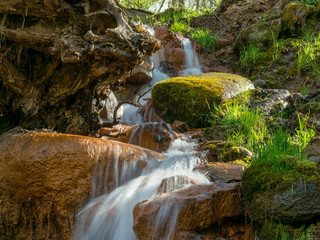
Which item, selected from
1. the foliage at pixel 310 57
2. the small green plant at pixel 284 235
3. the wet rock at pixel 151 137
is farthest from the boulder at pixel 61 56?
the foliage at pixel 310 57

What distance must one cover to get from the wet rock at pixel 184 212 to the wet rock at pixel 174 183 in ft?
1.15

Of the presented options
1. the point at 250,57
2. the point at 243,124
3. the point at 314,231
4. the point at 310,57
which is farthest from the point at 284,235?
the point at 250,57

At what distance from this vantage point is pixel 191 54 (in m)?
10.0

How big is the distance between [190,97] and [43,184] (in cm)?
349

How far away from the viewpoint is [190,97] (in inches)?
229

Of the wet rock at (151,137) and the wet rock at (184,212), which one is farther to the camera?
the wet rock at (151,137)

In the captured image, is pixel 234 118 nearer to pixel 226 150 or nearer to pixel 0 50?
pixel 226 150

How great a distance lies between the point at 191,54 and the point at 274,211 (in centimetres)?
832

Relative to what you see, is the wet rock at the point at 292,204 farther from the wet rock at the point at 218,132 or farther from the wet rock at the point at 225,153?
the wet rock at the point at 218,132

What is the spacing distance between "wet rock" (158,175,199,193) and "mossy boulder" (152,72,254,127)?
8.71 feet

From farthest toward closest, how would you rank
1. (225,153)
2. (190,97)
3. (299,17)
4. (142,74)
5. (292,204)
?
(299,17)
(142,74)
(190,97)
(225,153)
(292,204)

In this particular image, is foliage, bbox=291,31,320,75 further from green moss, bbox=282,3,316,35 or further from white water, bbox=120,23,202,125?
white water, bbox=120,23,202,125

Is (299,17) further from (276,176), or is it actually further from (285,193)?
(285,193)

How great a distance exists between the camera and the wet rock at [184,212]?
7.96 ft
